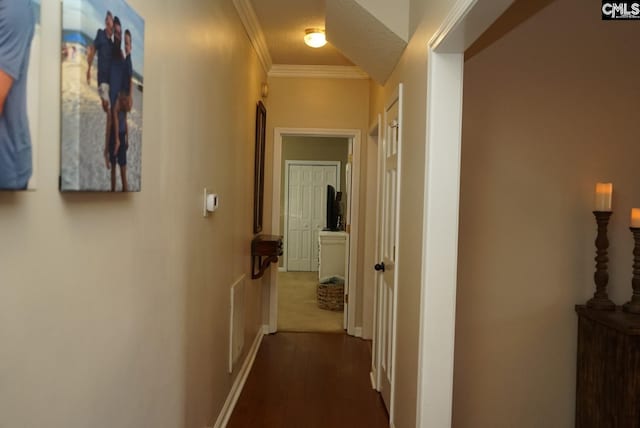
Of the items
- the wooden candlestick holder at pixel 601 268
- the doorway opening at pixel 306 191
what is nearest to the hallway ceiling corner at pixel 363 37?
the wooden candlestick holder at pixel 601 268

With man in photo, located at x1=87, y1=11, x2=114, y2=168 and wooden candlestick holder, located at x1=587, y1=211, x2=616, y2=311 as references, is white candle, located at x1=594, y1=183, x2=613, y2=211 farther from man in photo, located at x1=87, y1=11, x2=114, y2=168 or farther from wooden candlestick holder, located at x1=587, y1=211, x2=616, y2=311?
man in photo, located at x1=87, y1=11, x2=114, y2=168

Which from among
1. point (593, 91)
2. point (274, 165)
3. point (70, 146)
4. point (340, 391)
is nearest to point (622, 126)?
point (593, 91)

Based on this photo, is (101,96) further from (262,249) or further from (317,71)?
(317,71)

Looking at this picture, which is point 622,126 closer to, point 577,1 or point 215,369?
point 577,1

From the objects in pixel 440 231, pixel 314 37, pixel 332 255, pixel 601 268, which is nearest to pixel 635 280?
pixel 601 268

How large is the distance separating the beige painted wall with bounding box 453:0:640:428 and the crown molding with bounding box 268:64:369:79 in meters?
2.31

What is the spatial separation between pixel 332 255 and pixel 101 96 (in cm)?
569

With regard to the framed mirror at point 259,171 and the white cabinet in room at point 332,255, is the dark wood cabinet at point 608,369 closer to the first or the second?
the framed mirror at point 259,171

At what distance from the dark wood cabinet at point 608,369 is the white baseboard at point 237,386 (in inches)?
78.4

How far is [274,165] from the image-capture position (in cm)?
483

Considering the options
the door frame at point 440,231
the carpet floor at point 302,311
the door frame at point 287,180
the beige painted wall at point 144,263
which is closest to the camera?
the beige painted wall at point 144,263

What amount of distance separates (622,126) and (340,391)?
97.4 inches

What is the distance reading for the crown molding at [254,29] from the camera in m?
3.12

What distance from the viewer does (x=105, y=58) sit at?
1.16 m
